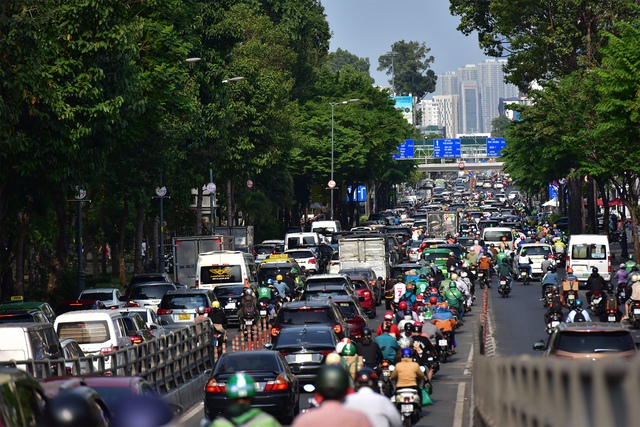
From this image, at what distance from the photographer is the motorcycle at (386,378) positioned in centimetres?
→ 2017

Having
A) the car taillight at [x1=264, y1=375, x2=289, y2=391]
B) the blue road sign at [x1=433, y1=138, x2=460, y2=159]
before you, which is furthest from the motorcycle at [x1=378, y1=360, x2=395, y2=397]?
the blue road sign at [x1=433, y1=138, x2=460, y2=159]

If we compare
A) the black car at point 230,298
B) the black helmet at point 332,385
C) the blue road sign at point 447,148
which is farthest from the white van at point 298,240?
the blue road sign at point 447,148

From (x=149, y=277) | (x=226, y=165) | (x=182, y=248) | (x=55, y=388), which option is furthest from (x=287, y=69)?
(x=55, y=388)

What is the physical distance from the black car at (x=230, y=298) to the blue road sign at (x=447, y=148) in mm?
104621

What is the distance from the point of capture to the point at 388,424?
1130cm

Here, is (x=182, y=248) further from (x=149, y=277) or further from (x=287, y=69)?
(x=287, y=69)

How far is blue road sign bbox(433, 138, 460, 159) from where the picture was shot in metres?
145

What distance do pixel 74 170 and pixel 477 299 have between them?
798 inches

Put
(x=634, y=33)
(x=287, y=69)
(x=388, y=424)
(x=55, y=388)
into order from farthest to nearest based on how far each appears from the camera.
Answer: (x=287, y=69), (x=634, y=33), (x=55, y=388), (x=388, y=424)

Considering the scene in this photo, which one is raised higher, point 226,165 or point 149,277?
point 226,165

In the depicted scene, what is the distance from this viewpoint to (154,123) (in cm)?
4250

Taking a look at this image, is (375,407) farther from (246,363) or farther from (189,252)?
(189,252)

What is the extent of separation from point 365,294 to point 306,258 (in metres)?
19.7

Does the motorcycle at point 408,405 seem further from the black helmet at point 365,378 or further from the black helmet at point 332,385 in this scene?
the black helmet at point 332,385
